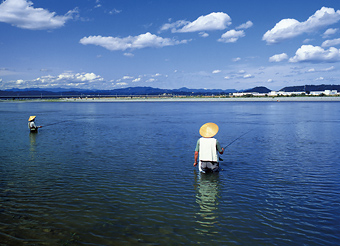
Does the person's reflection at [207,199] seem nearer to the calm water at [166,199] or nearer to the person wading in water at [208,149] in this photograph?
the calm water at [166,199]

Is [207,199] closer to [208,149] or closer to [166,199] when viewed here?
[166,199]

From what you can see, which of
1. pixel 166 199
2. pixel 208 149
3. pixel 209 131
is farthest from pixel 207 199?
pixel 209 131

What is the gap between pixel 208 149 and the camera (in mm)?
12875

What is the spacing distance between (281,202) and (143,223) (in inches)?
194

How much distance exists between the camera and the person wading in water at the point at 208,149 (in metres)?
12.8

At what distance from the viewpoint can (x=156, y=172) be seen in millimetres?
14219

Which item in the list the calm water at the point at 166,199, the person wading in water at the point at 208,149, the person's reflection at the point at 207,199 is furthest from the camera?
the person wading in water at the point at 208,149

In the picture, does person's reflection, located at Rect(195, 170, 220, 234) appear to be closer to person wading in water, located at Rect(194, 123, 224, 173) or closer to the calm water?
the calm water

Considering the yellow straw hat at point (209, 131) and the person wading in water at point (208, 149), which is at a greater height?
the yellow straw hat at point (209, 131)

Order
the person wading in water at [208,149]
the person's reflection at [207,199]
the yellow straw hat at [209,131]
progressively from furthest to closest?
the yellow straw hat at [209,131] < the person wading in water at [208,149] < the person's reflection at [207,199]

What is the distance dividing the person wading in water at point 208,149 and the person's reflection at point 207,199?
0.44m

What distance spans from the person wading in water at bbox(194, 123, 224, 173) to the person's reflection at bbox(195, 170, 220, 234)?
44cm

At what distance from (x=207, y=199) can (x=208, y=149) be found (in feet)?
9.68

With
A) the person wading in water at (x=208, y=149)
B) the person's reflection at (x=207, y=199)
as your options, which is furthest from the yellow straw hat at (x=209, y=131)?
the person's reflection at (x=207, y=199)
